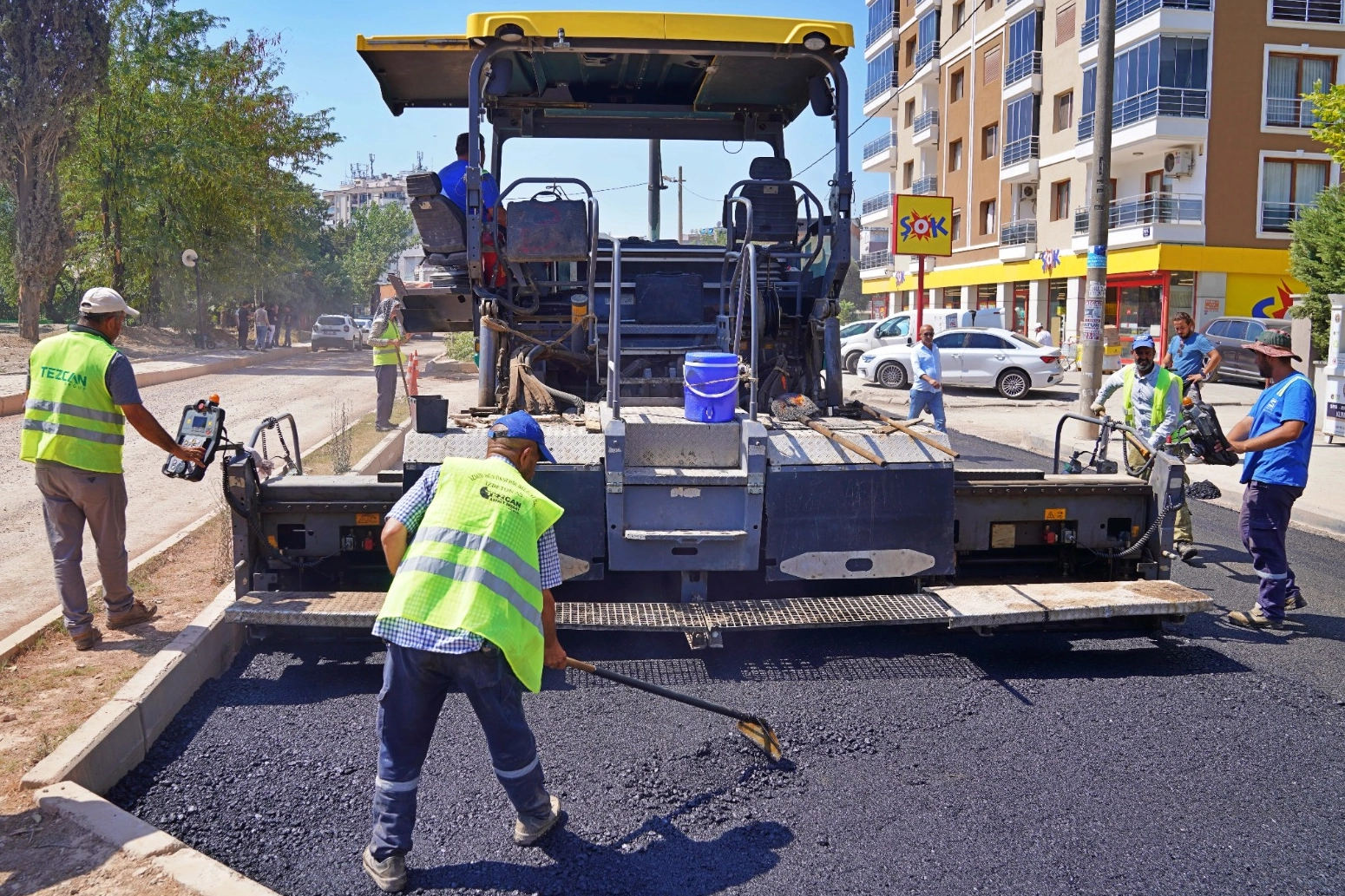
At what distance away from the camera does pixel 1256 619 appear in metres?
6.16

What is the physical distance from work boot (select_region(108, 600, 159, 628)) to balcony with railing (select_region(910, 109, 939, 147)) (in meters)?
42.9

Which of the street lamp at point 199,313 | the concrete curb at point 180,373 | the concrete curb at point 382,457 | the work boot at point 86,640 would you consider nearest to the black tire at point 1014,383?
the concrete curb at point 382,457

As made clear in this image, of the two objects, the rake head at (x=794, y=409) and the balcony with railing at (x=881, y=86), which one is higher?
the balcony with railing at (x=881, y=86)

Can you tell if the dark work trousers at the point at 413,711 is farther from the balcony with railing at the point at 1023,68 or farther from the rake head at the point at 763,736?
the balcony with railing at the point at 1023,68

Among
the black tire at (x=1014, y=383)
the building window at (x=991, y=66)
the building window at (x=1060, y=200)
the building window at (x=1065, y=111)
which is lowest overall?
the black tire at (x=1014, y=383)

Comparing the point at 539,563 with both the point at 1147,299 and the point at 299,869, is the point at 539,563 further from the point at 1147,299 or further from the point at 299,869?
the point at 1147,299

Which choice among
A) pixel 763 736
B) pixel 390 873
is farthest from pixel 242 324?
pixel 390 873

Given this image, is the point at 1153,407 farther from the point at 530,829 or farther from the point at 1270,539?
the point at 530,829

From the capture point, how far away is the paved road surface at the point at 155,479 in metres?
6.79

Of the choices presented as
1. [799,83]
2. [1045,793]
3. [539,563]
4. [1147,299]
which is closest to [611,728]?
[539,563]

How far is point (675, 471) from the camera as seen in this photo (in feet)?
16.9

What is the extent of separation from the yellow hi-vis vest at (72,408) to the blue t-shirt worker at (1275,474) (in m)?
5.79

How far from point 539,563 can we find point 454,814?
37.4 inches

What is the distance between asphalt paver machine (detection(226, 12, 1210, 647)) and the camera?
5129mm
